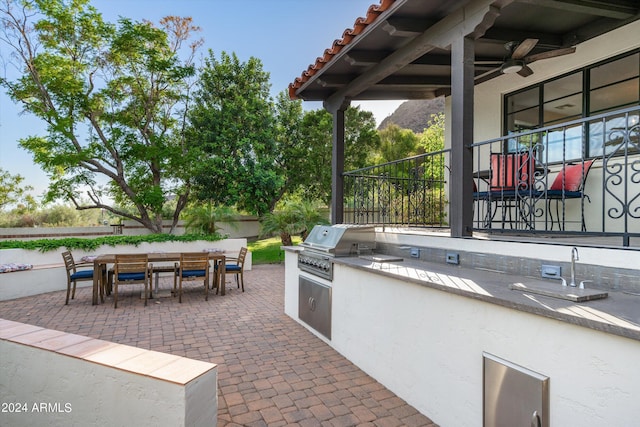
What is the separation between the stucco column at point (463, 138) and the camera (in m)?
3.69

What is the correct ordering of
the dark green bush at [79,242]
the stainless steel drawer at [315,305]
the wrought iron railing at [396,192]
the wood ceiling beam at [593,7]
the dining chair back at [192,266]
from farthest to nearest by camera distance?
the dark green bush at [79,242]
the dining chair back at [192,266]
the wrought iron railing at [396,192]
the stainless steel drawer at [315,305]
the wood ceiling beam at [593,7]

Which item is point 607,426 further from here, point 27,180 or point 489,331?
point 27,180

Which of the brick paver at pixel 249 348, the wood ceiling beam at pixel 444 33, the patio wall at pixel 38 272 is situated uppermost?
the wood ceiling beam at pixel 444 33

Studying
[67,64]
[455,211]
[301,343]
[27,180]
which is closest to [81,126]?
[67,64]

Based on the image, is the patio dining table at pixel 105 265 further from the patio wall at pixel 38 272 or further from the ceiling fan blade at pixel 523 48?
the ceiling fan blade at pixel 523 48

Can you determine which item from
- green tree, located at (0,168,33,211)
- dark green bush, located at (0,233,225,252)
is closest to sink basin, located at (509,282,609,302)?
dark green bush, located at (0,233,225,252)

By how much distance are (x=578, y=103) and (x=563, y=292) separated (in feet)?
15.2

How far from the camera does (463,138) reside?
3.71m

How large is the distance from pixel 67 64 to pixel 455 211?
16.5 metres

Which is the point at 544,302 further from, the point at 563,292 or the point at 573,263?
the point at 573,263

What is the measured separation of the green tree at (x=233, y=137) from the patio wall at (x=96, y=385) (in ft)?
44.0

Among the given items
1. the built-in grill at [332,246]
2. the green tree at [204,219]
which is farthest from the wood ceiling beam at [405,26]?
the green tree at [204,219]

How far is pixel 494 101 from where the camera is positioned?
676 centimetres

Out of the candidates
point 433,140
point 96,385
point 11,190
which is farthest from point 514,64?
point 11,190
